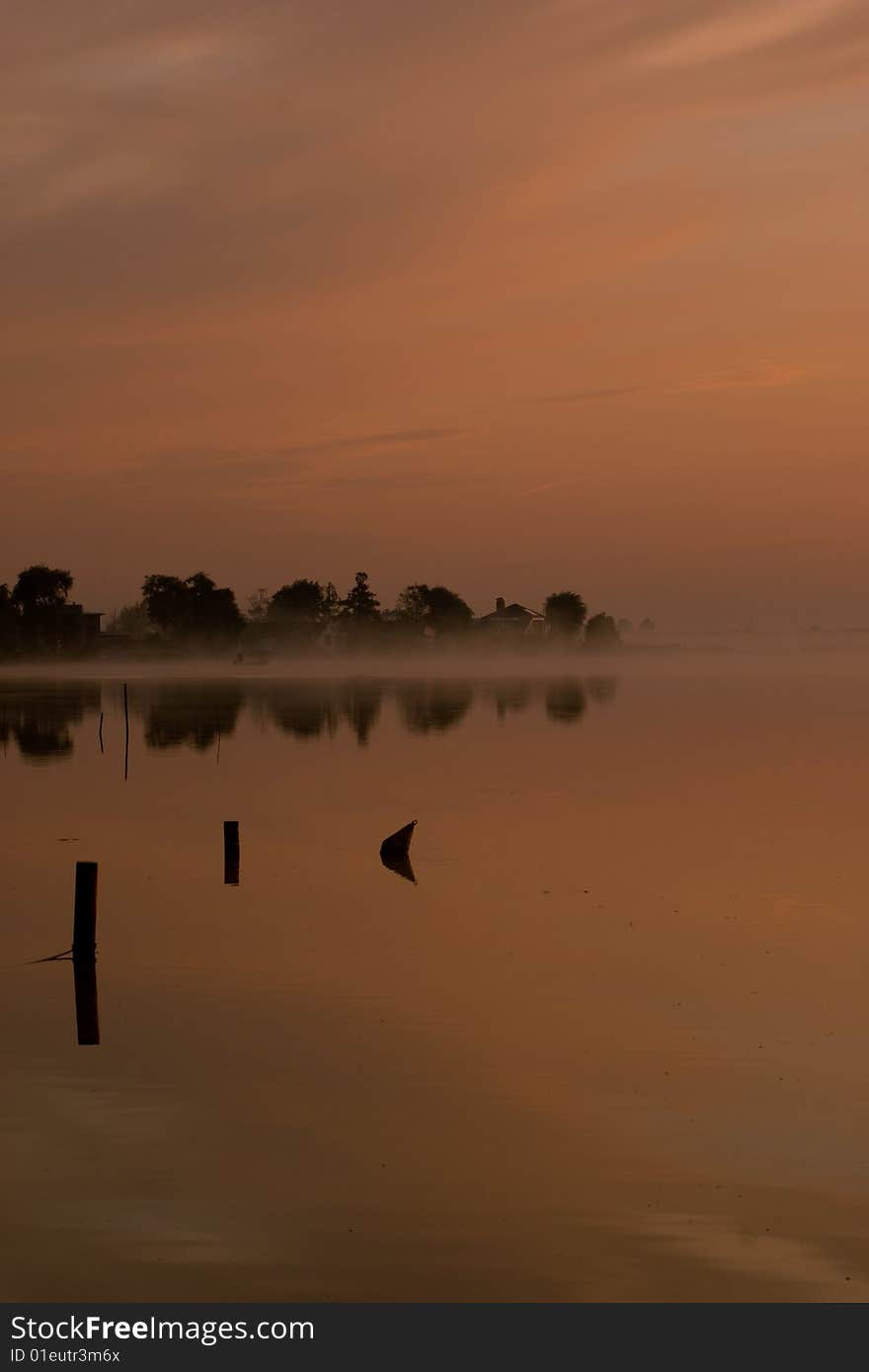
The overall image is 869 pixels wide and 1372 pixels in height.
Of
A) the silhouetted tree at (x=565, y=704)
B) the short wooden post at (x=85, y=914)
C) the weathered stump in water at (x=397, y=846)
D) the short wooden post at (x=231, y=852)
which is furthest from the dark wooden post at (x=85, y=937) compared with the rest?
the silhouetted tree at (x=565, y=704)

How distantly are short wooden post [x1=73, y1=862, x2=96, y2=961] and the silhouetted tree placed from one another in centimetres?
8883

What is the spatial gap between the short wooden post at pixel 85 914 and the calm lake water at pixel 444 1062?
60cm

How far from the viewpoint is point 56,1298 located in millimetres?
14477

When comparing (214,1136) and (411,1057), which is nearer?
(214,1136)

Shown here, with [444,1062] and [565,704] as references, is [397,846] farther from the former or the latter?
[565,704]

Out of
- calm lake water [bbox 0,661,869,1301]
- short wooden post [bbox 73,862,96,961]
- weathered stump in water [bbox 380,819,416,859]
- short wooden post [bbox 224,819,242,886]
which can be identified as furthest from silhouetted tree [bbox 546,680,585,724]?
short wooden post [bbox 73,862,96,961]

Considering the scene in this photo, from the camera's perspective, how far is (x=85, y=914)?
92.0ft

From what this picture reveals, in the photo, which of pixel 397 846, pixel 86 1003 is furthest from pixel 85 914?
pixel 397 846

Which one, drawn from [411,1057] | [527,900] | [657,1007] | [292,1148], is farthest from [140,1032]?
[527,900]

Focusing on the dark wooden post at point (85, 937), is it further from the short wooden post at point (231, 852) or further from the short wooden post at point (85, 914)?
the short wooden post at point (231, 852)

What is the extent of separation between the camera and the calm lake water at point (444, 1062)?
614 inches

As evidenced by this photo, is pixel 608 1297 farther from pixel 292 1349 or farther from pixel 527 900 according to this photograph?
pixel 527 900

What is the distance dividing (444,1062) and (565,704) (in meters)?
125

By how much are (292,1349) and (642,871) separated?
28771mm
